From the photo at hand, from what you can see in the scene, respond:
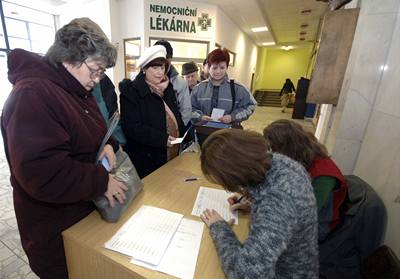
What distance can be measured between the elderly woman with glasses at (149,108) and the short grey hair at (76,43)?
0.66 metres

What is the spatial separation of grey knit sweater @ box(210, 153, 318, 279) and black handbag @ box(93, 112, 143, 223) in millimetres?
408

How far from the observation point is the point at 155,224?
0.92 meters

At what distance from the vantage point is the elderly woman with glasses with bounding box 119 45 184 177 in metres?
1.45

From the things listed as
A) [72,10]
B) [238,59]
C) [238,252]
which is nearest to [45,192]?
[238,252]

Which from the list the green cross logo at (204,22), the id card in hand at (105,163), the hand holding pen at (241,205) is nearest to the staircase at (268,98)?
the green cross logo at (204,22)

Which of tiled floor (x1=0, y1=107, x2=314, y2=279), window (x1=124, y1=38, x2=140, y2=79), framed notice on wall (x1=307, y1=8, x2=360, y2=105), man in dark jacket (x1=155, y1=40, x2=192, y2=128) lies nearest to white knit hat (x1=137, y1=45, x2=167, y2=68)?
man in dark jacket (x1=155, y1=40, x2=192, y2=128)

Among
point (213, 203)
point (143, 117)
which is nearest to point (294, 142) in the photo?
point (213, 203)

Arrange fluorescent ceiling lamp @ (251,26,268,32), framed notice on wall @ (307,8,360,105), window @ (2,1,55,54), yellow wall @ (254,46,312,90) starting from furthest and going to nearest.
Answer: yellow wall @ (254,46,312,90), fluorescent ceiling lamp @ (251,26,268,32), window @ (2,1,55,54), framed notice on wall @ (307,8,360,105)

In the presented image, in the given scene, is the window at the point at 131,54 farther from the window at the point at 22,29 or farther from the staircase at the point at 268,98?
the staircase at the point at 268,98

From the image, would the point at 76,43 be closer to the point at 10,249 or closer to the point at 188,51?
the point at 10,249

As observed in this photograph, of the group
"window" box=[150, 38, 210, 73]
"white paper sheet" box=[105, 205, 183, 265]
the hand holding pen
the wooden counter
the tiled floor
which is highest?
"window" box=[150, 38, 210, 73]

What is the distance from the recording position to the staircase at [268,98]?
1209cm

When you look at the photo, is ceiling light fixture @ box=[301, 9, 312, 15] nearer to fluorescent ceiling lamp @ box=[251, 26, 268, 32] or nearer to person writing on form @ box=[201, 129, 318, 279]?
fluorescent ceiling lamp @ box=[251, 26, 268, 32]

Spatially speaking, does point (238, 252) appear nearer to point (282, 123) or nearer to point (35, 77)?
point (282, 123)
